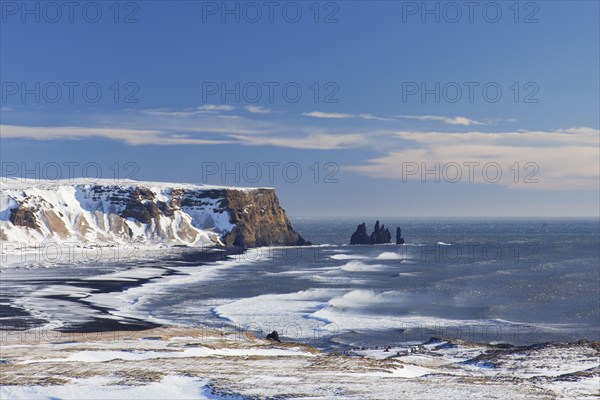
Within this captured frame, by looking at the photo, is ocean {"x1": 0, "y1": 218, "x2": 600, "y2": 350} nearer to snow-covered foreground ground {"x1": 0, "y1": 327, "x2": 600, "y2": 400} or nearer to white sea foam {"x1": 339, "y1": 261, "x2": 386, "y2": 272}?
white sea foam {"x1": 339, "y1": 261, "x2": 386, "y2": 272}

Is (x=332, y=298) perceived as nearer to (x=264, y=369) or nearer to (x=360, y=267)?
(x=264, y=369)

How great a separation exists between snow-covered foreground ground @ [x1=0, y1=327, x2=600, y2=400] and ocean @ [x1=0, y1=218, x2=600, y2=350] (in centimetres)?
989

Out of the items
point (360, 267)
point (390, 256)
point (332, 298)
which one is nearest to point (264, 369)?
point (332, 298)

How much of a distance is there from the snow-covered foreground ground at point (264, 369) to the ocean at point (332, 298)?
9.89 meters

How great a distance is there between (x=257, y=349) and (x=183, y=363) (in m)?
8.44

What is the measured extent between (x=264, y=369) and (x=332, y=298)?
4608 cm

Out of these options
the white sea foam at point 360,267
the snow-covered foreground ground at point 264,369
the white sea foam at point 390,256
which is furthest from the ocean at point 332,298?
the white sea foam at point 390,256

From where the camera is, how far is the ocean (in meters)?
58.7

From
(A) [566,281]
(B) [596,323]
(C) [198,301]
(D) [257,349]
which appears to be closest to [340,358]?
(D) [257,349]

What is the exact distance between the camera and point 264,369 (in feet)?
109

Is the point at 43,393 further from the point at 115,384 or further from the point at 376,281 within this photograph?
the point at 376,281

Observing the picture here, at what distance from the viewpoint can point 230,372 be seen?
105 ft

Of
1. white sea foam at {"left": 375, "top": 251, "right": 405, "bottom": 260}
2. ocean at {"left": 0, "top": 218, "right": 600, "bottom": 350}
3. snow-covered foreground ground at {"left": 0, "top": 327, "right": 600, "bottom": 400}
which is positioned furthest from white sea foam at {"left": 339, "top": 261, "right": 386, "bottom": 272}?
snow-covered foreground ground at {"left": 0, "top": 327, "right": 600, "bottom": 400}

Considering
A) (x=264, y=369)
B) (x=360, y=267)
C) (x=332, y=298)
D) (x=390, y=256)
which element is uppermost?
(x=264, y=369)
